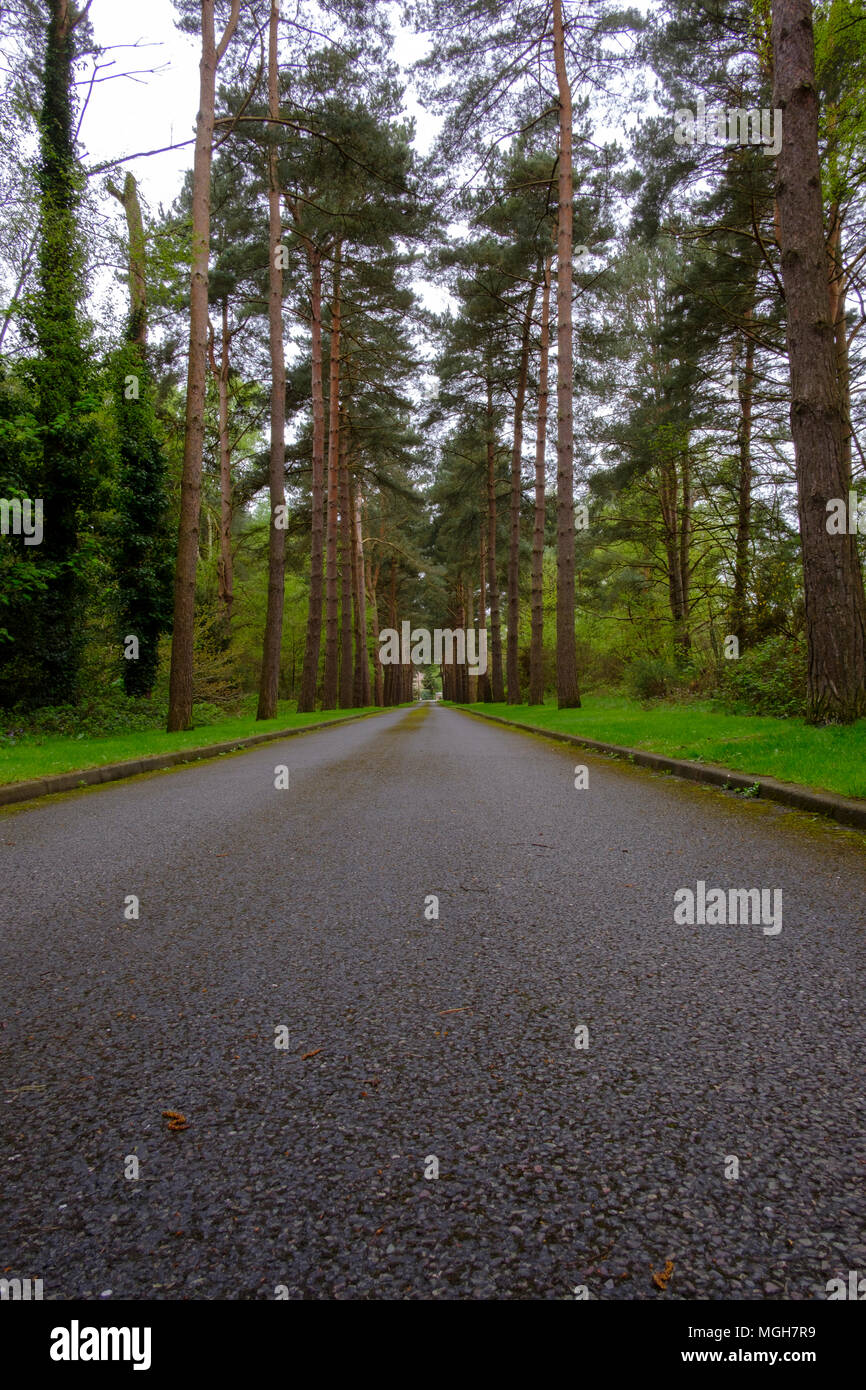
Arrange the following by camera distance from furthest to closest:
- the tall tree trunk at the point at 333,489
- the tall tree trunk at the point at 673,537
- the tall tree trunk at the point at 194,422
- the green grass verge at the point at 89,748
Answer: the tall tree trunk at the point at 333,489 → the tall tree trunk at the point at 673,537 → the tall tree trunk at the point at 194,422 → the green grass verge at the point at 89,748

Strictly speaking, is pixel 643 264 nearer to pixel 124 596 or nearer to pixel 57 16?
pixel 57 16

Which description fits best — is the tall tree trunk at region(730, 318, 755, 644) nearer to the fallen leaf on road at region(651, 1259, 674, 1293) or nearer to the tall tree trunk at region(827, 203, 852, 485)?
the tall tree trunk at region(827, 203, 852, 485)

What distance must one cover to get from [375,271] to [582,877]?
24.7 meters

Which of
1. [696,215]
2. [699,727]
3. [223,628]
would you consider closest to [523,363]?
[696,215]

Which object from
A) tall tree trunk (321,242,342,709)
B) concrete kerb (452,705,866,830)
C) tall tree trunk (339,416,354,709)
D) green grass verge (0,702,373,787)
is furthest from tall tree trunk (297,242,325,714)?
concrete kerb (452,705,866,830)

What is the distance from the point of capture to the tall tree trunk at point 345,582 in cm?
3230

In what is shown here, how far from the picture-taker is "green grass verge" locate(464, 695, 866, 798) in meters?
6.29

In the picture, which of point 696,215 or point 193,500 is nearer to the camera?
point 193,500

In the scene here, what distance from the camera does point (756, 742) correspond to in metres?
8.32

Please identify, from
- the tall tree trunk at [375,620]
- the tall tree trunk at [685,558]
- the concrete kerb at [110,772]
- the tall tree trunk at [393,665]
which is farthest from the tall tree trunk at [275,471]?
the tall tree trunk at [393,665]

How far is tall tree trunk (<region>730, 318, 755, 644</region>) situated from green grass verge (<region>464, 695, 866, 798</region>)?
2398mm

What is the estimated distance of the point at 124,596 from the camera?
58.5ft

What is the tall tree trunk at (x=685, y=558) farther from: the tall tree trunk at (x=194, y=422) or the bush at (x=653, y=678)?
the tall tree trunk at (x=194, y=422)

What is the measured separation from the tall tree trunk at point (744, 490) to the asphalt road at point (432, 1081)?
11.8 m
